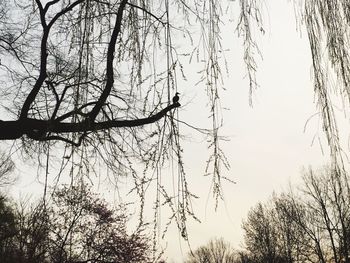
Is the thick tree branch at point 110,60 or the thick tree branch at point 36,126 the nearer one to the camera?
the thick tree branch at point 110,60

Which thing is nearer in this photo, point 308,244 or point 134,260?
point 134,260

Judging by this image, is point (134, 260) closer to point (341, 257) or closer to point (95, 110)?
point (341, 257)

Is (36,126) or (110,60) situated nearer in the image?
(110,60)

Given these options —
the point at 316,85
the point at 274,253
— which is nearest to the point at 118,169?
the point at 316,85

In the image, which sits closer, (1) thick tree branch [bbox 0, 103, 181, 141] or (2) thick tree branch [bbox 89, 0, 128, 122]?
(2) thick tree branch [bbox 89, 0, 128, 122]

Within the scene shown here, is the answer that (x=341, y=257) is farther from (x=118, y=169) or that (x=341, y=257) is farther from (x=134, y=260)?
(x=118, y=169)

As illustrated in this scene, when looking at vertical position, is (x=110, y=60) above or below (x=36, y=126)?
below

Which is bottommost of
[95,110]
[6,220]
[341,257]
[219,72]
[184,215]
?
[184,215]

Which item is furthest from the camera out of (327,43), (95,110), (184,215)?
(95,110)

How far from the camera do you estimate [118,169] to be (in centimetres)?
347

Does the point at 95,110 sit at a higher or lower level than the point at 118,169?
higher

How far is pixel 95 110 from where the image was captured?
345 cm

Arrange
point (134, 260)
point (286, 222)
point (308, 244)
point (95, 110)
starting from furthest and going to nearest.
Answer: point (286, 222)
point (308, 244)
point (134, 260)
point (95, 110)

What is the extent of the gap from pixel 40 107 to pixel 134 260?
14.0 meters
